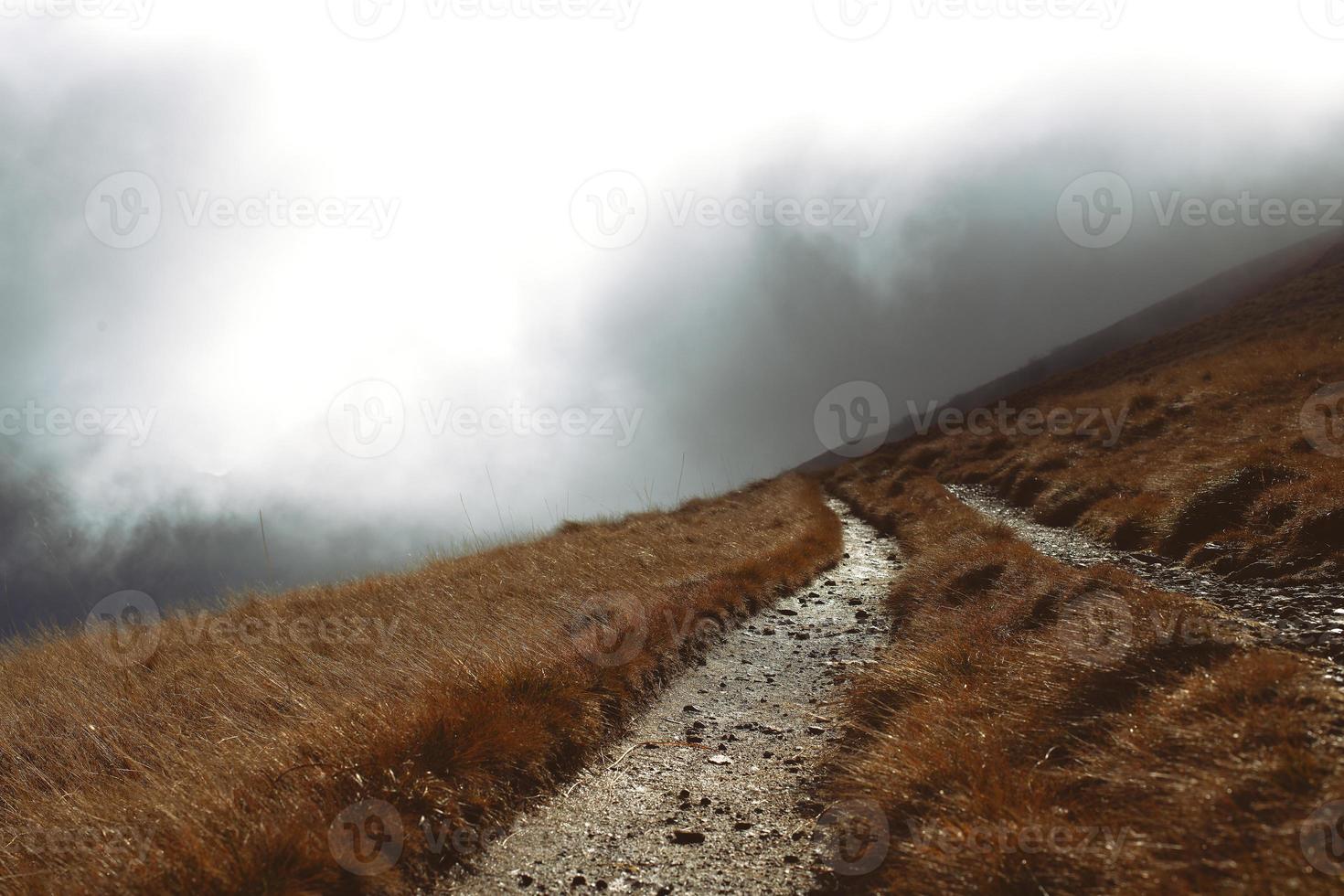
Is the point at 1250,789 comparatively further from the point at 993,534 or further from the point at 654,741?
the point at 993,534

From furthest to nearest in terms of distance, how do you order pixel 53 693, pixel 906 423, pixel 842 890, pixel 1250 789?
pixel 906 423 → pixel 53 693 → pixel 842 890 → pixel 1250 789

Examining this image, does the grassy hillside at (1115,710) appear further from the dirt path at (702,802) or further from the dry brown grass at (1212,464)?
the dirt path at (702,802)

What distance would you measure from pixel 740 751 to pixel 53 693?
34.0 ft

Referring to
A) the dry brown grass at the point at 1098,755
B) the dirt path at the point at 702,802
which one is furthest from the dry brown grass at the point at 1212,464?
the dirt path at the point at 702,802

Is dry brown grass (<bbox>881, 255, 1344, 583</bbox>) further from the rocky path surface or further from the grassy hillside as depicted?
the rocky path surface

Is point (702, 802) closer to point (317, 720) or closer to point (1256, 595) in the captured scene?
point (317, 720)

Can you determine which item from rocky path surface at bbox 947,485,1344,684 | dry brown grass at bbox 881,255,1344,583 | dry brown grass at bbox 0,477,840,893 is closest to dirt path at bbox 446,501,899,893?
dry brown grass at bbox 0,477,840,893

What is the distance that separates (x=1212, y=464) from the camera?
50.2 ft

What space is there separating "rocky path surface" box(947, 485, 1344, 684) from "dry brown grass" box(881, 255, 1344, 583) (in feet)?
1.45

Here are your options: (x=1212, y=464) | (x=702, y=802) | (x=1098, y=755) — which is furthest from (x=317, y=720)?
(x=1212, y=464)

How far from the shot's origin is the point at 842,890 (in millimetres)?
4277

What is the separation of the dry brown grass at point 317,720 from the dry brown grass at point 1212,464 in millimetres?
7936

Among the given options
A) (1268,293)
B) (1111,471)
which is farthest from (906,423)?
(1111,471)

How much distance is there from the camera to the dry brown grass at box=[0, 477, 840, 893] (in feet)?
14.0
